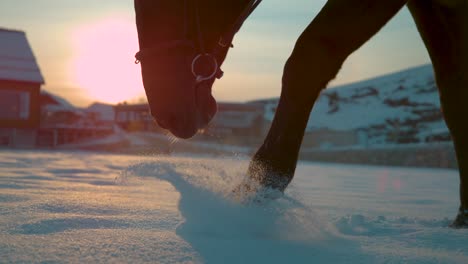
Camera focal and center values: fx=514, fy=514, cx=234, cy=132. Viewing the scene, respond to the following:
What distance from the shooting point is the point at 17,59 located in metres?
16.7

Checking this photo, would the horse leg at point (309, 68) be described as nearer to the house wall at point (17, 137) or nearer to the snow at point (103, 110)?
the house wall at point (17, 137)

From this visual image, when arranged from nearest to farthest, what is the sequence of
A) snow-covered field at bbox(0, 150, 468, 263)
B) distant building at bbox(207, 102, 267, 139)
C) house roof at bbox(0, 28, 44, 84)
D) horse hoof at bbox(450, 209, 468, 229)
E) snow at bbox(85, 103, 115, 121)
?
snow-covered field at bbox(0, 150, 468, 263) < horse hoof at bbox(450, 209, 468, 229) < house roof at bbox(0, 28, 44, 84) < distant building at bbox(207, 102, 267, 139) < snow at bbox(85, 103, 115, 121)

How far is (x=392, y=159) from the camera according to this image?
12.0 meters

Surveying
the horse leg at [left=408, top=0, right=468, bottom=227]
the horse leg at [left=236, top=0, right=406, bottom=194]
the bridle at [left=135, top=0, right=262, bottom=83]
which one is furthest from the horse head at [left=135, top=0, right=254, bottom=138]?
the horse leg at [left=408, top=0, right=468, bottom=227]

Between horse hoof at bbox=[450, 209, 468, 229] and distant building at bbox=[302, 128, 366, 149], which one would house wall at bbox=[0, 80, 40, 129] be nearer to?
distant building at bbox=[302, 128, 366, 149]

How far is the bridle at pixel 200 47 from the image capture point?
1.63m

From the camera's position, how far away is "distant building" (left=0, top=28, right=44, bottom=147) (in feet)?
52.3

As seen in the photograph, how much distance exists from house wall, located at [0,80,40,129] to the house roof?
0.91 ft

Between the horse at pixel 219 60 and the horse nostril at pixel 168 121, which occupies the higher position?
the horse at pixel 219 60

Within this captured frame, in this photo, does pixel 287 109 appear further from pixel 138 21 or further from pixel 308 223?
pixel 138 21

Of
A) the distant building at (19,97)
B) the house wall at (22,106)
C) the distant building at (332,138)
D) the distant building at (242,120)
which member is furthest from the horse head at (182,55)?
the distant building at (242,120)

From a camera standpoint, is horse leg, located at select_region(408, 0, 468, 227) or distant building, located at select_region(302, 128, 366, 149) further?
distant building, located at select_region(302, 128, 366, 149)

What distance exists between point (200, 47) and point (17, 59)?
16.6 m

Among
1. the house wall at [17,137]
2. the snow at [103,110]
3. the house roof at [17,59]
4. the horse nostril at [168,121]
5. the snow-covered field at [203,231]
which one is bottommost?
the house wall at [17,137]
